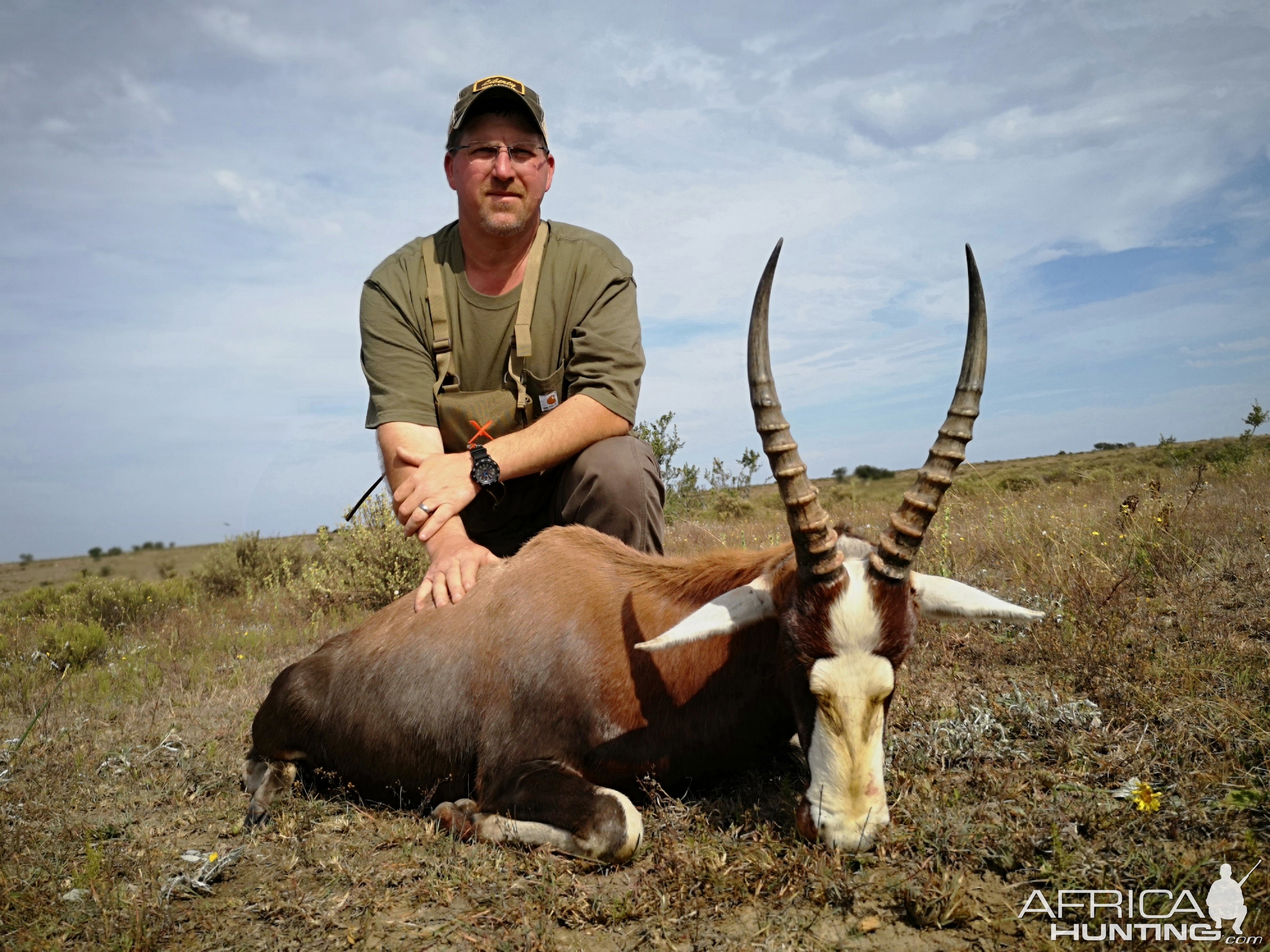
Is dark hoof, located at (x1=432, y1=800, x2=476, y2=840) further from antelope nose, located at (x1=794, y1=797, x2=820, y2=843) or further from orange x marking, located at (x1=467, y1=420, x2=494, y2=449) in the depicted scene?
orange x marking, located at (x1=467, y1=420, x2=494, y2=449)

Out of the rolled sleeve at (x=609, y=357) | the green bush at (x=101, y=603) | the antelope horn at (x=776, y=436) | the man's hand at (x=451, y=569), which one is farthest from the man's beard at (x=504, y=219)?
the green bush at (x=101, y=603)

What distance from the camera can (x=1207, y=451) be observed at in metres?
18.5

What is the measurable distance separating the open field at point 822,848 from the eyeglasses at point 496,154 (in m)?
3.87

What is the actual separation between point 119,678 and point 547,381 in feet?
17.6

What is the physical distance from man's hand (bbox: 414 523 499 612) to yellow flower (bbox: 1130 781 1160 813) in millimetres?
3064

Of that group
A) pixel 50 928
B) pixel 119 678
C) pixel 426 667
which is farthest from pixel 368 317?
pixel 119 678

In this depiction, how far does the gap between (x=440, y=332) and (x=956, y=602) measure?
3529 mm

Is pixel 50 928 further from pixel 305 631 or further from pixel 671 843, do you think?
pixel 305 631

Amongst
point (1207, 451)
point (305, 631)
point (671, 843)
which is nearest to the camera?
point (671, 843)

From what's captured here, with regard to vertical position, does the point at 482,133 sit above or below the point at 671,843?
above

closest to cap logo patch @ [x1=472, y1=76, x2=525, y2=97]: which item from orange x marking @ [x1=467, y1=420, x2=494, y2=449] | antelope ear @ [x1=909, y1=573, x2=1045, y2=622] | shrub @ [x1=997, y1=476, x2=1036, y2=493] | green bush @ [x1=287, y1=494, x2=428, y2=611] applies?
orange x marking @ [x1=467, y1=420, x2=494, y2=449]

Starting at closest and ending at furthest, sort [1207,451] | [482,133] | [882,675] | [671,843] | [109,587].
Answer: [882,675] < [671,843] < [482,133] < [109,587] < [1207,451]

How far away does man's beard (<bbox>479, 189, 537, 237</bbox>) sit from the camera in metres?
5.06

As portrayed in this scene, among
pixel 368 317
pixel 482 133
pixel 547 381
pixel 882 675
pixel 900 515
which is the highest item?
pixel 482 133
